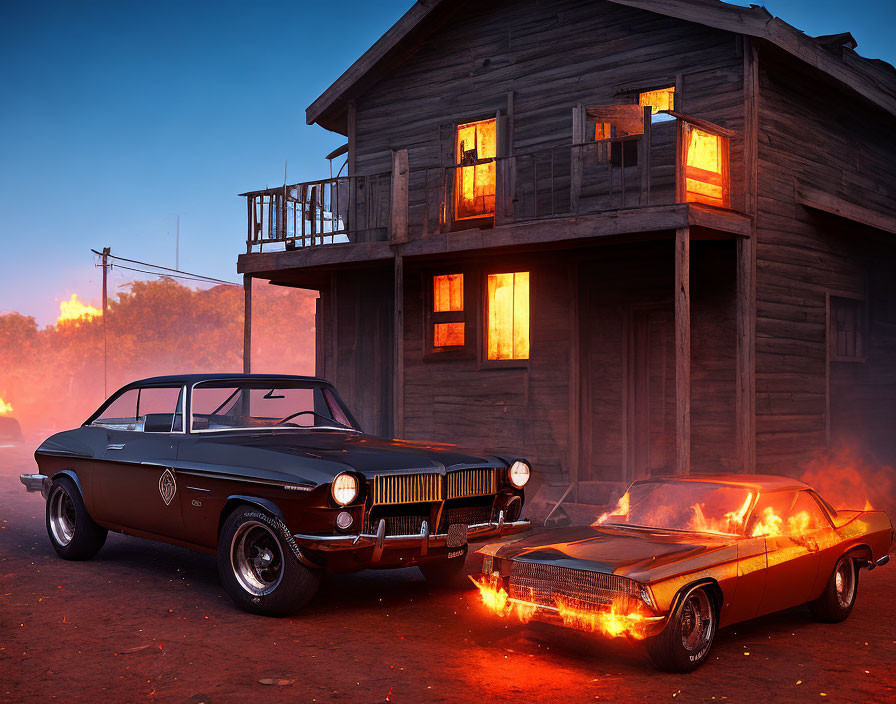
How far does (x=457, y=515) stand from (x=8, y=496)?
35.1 ft

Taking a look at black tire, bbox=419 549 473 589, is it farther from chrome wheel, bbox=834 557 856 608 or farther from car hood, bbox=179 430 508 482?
chrome wheel, bbox=834 557 856 608

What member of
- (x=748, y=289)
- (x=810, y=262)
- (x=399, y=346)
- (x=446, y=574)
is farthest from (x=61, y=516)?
(x=810, y=262)

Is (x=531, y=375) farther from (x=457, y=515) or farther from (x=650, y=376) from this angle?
(x=457, y=515)

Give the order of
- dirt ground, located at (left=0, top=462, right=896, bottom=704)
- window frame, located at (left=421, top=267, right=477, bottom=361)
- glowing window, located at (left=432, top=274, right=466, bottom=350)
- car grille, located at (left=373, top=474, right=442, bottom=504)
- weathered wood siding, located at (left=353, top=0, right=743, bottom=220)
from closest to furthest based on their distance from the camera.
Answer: dirt ground, located at (left=0, top=462, right=896, bottom=704) → car grille, located at (left=373, top=474, right=442, bottom=504) → weathered wood siding, located at (left=353, top=0, right=743, bottom=220) → window frame, located at (left=421, top=267, right=477, bottom=361) → glowing window, located at (left=432, top=274, right=466, bottom=350)

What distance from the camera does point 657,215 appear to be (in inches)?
414

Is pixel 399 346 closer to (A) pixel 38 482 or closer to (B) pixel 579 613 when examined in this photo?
(A) pixel 38 482

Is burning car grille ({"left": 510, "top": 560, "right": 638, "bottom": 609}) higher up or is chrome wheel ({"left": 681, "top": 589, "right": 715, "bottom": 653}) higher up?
burning car grille ({"left": 510, "top": 560, "right": 638, "bottom": 609})

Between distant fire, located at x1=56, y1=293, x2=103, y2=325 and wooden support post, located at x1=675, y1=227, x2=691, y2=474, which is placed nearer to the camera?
wooden support post, located at x1=675, y1=227, x2=691, y2=474

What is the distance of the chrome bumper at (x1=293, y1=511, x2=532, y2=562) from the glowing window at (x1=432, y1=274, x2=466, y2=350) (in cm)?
787

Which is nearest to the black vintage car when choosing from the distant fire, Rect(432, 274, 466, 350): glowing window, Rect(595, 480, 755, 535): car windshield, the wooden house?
Rect(595, 480, 755, 535): car windshield

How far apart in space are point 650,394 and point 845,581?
642cm

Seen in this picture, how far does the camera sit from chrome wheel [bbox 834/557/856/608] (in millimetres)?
6535

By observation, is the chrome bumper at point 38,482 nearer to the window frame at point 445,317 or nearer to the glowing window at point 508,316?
the window frame at point 445,317

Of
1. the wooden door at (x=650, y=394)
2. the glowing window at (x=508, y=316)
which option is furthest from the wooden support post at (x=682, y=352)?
the glowing window at (x=508, y=316)
